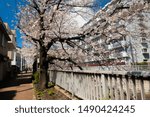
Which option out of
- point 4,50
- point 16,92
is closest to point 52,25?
point 16,92

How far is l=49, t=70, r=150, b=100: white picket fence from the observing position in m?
2.67

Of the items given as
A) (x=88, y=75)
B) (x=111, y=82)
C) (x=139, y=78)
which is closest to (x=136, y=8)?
(x=88, y=75)

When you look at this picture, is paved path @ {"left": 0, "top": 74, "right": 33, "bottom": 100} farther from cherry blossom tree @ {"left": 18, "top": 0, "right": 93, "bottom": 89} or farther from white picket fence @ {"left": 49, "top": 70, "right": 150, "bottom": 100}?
white picket fence @ {"left": 49, "top": 70, "right": 150, "bottom": 100}

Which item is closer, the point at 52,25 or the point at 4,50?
the point at 52,25

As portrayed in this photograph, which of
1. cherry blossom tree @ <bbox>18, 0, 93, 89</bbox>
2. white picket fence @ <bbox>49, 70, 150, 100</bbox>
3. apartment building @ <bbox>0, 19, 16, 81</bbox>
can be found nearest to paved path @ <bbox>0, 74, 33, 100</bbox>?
cherry blossom tree @ <bbox>18, 0, 93, 89</bbox>

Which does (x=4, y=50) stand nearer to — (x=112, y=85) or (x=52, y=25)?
(x=52, y=25)

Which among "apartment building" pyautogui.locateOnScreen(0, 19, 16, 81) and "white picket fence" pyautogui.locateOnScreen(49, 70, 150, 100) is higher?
"apartment building" pyautogui.locateOnScreen(0, 19, 16, 81)

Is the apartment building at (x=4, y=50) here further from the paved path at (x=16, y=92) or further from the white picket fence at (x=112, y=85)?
the white picket fence at (x=112, y=85)

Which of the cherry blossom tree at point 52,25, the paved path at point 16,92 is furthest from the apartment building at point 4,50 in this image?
the cherry blossom tree at point 52,25

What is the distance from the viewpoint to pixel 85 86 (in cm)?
500

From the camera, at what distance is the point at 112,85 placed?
3557mm

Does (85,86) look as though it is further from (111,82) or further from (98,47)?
(98,47)

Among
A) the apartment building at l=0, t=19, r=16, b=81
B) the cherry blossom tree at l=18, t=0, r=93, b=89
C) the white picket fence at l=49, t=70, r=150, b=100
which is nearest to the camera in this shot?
the white picket fence at l=49, t=70, r=150, b=100

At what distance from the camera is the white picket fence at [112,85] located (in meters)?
2.67
